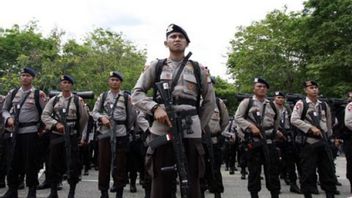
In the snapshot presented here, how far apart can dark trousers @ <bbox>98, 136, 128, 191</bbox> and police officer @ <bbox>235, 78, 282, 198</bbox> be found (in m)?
1.99

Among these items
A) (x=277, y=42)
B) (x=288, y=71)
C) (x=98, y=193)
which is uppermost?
(x=277, y=42)

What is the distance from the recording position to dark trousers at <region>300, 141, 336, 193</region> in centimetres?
789

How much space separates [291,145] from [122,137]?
4.53m

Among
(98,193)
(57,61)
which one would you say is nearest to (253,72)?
(57,61)

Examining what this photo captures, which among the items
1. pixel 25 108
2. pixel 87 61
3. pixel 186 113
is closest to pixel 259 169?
pixel 186 113

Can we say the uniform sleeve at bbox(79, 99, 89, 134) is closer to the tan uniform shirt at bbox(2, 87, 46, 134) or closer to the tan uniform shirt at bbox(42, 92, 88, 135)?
the tan uniform shirt at bbox(42, 92, 88, 135)

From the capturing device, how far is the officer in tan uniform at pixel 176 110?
4672 mm

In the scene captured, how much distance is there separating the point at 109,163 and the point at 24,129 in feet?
4.81

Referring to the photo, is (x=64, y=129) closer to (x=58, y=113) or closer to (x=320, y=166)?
(x=58, y=113)

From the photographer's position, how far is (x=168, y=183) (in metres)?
4.71

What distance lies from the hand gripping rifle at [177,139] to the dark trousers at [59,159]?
4.00 m

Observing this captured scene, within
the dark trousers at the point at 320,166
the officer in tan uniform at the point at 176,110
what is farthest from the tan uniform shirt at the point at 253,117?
the officer in tan uniform at the point at 176,110

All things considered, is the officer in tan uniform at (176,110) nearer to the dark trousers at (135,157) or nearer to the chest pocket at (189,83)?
the chest pocket at (189,83)

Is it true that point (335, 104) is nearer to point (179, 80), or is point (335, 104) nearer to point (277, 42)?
point (179, 80)
